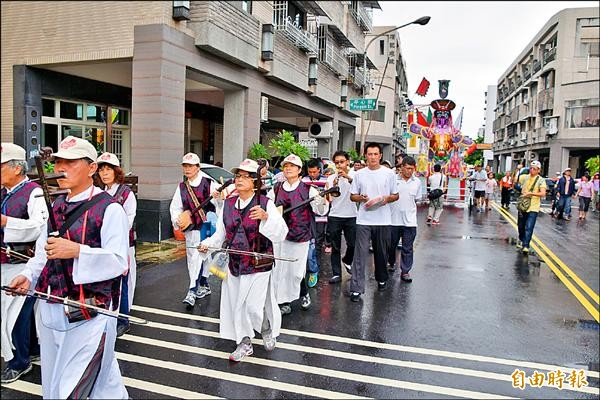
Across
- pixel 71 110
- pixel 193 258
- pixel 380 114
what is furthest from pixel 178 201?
pixel 380 114

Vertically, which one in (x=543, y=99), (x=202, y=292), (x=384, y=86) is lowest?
(x=202, y=292)

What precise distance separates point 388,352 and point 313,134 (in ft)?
62.3

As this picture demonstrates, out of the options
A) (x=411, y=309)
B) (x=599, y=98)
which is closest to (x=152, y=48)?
(x=411, y=309)

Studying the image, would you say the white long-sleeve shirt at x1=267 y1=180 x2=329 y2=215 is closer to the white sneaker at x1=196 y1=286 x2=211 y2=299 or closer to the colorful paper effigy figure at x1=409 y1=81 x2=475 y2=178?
the white sneaker at x1=196 y1=286 x2=211 y2=299

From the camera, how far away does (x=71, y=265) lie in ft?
8.93

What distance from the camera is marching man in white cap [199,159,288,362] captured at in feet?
14.1

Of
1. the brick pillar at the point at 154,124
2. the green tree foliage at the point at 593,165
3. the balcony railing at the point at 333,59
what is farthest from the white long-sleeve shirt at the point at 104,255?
the green tree foliage at the point at 593,165

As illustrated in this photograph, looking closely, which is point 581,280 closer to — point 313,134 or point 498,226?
point 498,226

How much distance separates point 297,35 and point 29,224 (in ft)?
45.4

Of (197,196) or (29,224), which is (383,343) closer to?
(197,196)

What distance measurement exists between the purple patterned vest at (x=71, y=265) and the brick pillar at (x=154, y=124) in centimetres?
711

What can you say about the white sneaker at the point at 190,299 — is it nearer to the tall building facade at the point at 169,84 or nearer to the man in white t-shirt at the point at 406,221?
the tall building facade at the point at 169,84

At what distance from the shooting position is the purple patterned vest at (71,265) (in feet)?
8.92

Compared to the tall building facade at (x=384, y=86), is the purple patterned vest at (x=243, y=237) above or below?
below
